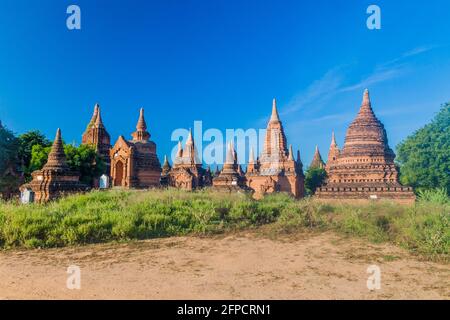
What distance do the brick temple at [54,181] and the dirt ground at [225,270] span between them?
1134 cm

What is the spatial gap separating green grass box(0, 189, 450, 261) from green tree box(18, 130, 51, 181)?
19.2 meters

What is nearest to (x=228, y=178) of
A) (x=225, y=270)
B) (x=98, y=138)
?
(x=98, y=138)

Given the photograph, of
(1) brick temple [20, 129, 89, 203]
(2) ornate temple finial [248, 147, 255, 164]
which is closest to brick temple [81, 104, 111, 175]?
(1) brick temple [20, 129, 89, 203]

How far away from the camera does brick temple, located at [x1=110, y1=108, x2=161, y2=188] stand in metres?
30.8

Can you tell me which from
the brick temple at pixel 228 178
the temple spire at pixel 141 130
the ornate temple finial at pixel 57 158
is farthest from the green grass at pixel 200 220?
the temple spire at pixel 141 130

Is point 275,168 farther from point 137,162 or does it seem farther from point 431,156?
point 431,156

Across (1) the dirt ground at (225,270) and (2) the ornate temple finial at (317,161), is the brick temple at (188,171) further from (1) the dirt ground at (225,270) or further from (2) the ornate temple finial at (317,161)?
(1) the dirt ground at (225,270)

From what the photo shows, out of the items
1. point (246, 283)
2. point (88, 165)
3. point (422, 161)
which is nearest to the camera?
point (246, 283)

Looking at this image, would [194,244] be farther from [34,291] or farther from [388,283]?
[388,283]

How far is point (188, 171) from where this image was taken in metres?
41.5

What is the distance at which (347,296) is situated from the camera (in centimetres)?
628
